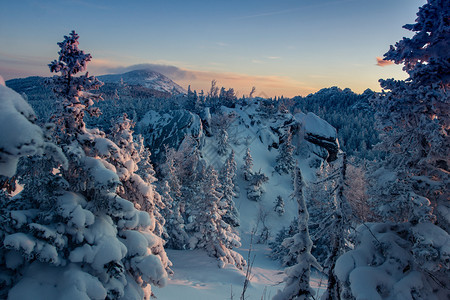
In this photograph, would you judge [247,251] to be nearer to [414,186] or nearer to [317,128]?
[414,186]

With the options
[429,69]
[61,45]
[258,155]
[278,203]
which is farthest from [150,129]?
[429,69]

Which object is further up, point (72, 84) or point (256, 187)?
point (72, 84)

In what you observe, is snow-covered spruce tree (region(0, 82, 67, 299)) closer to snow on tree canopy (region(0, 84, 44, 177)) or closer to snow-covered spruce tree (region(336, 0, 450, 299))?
snow on tree canopy (region(0, 84, 44, 177))

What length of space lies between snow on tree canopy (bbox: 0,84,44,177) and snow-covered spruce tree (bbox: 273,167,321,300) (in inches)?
237

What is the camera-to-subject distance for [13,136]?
3455mm

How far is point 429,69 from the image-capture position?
24.1 ft

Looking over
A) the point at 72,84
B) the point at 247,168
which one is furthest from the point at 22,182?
the point at 247,168

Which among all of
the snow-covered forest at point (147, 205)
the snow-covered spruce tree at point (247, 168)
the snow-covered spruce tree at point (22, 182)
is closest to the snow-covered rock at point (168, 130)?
the snow-covered spruce tree at point (247, 168)

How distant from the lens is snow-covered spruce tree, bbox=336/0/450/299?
6.62 meters

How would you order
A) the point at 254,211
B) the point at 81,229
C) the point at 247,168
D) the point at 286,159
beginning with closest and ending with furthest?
the point at 81,229
the point at 254,211
the point at 247,168
the point at 286,159

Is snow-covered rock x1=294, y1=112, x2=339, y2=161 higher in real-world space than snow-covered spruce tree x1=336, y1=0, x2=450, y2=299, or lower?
lower

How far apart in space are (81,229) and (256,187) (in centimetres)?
4537

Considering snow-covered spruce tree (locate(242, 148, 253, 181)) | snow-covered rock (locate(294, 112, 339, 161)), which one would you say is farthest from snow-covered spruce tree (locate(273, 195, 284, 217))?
snow-covered rock (locate(294, 112, 339, 161))

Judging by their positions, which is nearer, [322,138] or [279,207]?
[279,207]
